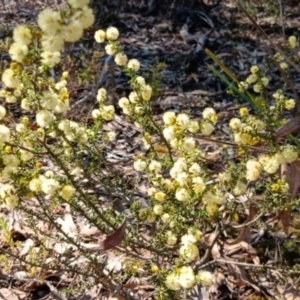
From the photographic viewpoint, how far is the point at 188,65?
4.08 meters

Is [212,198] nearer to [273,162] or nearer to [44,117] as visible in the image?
[273,162]

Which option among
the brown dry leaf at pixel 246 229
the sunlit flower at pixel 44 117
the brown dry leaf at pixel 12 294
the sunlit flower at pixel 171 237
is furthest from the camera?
the brown dry leaf at pixel 12 294

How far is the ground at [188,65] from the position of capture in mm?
2332

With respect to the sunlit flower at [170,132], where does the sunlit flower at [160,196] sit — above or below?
below

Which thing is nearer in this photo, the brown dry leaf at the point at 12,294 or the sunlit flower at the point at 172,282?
the sunlit flower at the point at 172,282

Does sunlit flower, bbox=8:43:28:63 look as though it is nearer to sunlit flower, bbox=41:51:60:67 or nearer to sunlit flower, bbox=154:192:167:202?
sunlit flower, bbox=41:51:60:67

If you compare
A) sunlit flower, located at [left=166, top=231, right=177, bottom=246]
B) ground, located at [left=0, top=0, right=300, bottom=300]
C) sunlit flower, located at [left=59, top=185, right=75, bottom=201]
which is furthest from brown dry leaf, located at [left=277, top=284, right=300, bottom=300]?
sunlit flower, located at [left=59, top=185, right=75, bottom=201]

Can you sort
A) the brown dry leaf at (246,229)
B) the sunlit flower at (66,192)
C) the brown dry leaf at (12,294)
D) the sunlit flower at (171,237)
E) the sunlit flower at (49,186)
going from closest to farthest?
1. the sunlit flower at (49,186)
2. the sunlit flower at (66,192)
3. the sunlit flower at (171,237)
4. the brown dry leaf at (246,229)
5. the brown dry leaf at (12,294)

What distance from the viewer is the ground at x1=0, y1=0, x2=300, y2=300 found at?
7.65 feet

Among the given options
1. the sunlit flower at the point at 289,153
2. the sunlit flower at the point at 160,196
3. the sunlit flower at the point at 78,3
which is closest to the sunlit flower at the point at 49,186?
the sunlit flower at the point at 160,196

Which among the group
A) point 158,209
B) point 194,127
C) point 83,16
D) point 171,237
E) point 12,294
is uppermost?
point 83,16

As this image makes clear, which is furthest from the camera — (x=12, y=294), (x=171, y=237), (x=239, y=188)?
(x=12, y=294)

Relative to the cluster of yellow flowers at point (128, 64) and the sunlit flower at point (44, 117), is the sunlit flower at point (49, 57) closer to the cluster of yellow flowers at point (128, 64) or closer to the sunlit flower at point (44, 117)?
the sunlit flower at point (44, 117)

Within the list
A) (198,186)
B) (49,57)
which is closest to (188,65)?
(198,186)
